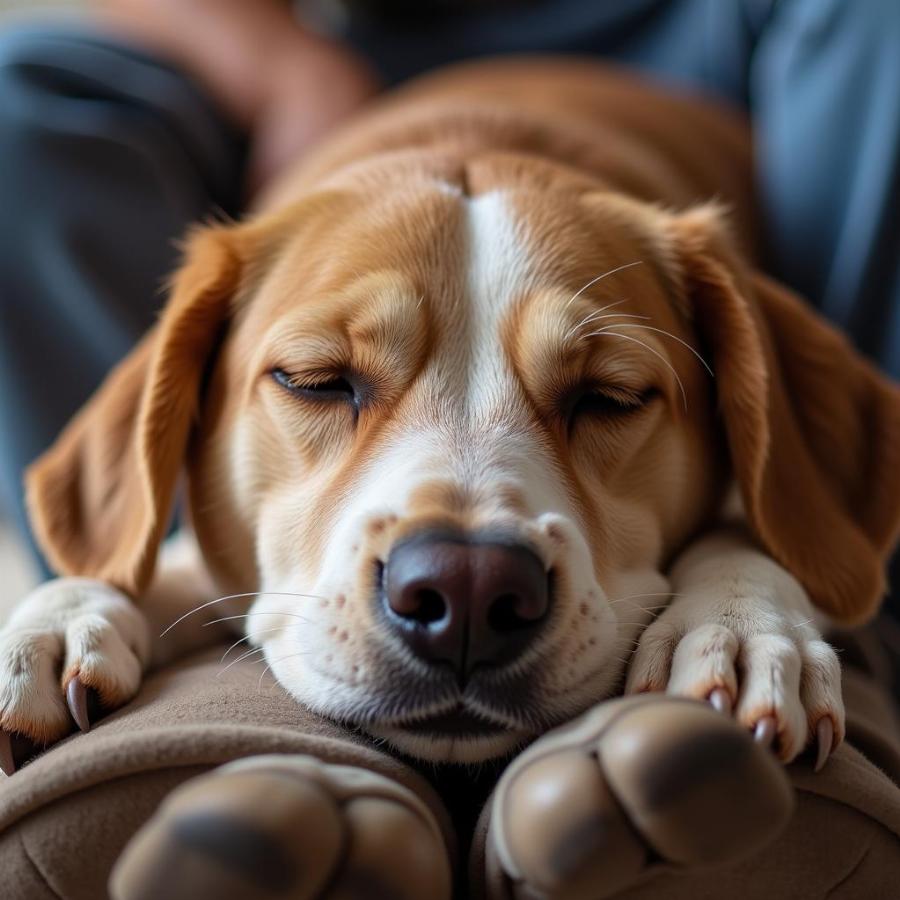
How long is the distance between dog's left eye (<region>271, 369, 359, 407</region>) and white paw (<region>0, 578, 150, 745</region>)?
45 centimetres

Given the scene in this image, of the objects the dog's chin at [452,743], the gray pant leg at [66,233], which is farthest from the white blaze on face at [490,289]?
the gray pant leg at [66,233]

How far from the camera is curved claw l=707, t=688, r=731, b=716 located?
1263 mm

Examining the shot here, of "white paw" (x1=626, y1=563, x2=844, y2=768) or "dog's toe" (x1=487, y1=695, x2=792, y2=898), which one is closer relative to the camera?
"dog's toe" (x1=487, y1=695, x2=792, y2=898)

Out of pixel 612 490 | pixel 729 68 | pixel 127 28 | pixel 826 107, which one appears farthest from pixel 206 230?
pixel 729 68

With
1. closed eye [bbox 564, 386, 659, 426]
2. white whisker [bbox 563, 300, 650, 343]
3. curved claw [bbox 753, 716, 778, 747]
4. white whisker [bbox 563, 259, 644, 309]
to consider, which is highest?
white whisker [bbox 563, 259, 644, 309]

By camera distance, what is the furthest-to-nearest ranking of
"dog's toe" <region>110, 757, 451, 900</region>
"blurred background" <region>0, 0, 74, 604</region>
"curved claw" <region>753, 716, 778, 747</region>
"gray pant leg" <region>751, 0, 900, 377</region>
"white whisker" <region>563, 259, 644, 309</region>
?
1. "blurred background" <region>0, 0, 74, 604</region>
2. "gray pant leg" <region>751, 0, 900, 377</region>
3. "white whisker" <region>563, 259, 644, 309</region>
4. "curved claw" <region>753, 716, 778, 747</region>
5. "dog's toe" <region>110, 757, 451, 900</region>

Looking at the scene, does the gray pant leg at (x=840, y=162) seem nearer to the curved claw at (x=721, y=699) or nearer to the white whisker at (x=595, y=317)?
the white whisker at (x=595, y=317)

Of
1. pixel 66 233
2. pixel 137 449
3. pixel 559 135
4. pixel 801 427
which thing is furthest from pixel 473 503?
pixel 66 233

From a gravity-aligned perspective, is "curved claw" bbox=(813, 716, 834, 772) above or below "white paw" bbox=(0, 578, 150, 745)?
above

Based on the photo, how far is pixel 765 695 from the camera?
1271 millimetres

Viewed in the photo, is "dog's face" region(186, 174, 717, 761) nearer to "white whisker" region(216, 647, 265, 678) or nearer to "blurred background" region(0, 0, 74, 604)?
"white whisker" region(216, 647, 265, 678)

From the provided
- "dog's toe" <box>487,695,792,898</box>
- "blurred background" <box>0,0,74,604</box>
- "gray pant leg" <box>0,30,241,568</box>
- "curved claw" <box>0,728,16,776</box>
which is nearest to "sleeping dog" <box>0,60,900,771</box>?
"curved claw" <box>0,728,16,776</box>

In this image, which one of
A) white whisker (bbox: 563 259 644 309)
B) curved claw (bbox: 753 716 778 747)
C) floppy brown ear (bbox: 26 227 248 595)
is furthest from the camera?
floppy brown ear (bbox: 26 227 248 595)

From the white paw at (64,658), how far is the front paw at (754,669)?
0.73 metres
